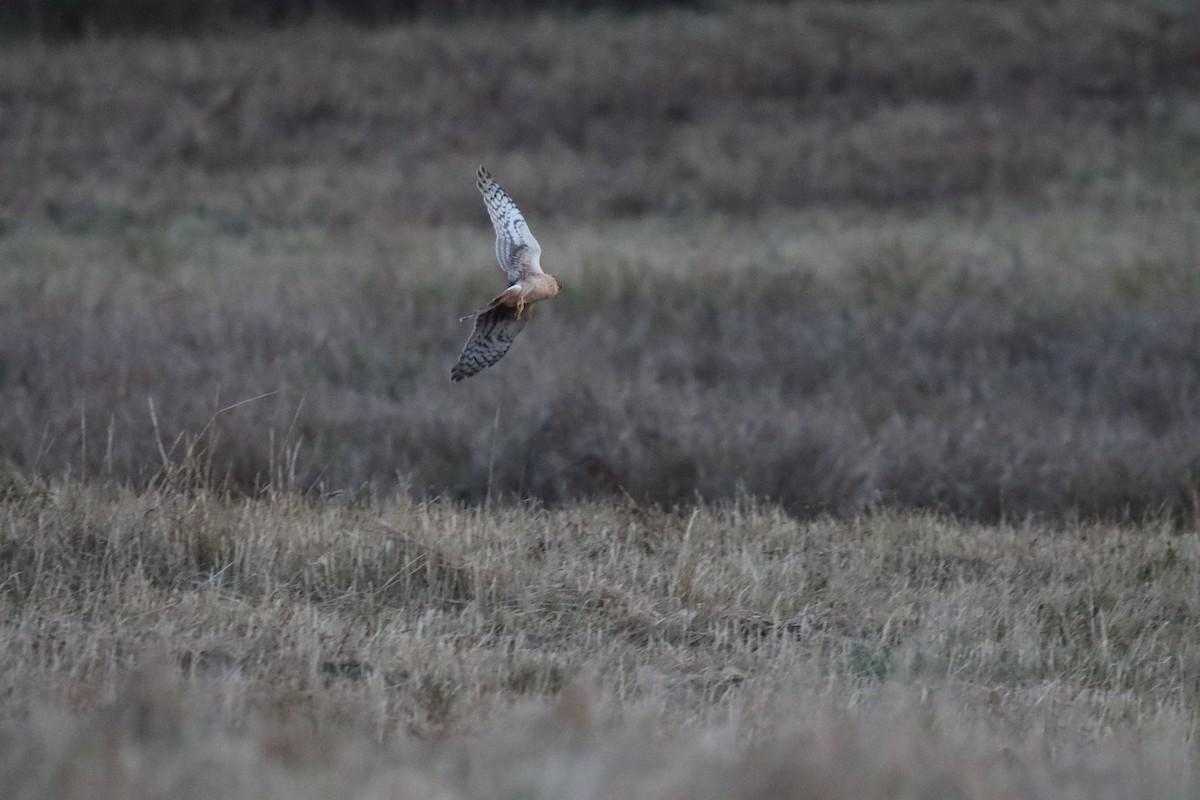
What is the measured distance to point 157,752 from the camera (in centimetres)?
369

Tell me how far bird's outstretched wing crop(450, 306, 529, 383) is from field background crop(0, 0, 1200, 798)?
793mm

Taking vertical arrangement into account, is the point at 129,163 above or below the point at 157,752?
below

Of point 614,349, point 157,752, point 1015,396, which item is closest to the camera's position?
point 157,752

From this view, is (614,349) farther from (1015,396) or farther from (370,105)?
(370,105)

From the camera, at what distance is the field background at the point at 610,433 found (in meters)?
4.28

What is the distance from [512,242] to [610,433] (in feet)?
14.3

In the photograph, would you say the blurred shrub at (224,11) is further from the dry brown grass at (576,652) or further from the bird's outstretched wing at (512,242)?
the bird's outstretched wing at (512,242)

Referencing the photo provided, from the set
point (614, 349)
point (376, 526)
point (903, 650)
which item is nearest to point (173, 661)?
point (376, 526)

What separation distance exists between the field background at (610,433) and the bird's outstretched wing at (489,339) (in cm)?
79

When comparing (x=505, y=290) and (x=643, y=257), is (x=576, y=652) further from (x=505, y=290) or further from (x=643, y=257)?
(x=643, y=257)

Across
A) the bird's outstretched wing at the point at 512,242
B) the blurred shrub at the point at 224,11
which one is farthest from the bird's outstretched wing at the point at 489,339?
the blurred shrub at the point at 224,11

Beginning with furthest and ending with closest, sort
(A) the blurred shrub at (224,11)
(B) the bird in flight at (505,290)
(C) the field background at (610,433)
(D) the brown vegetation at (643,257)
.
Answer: (A) the blurred shrub at (224,11)
(D) the brown vegetation at (643,257)
(B) the bird in flight at (505,290)
(C) the field background at (610,433)

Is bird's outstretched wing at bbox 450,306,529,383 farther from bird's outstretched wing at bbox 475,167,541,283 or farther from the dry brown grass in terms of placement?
the dry brown grass

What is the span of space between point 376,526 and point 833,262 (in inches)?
428
